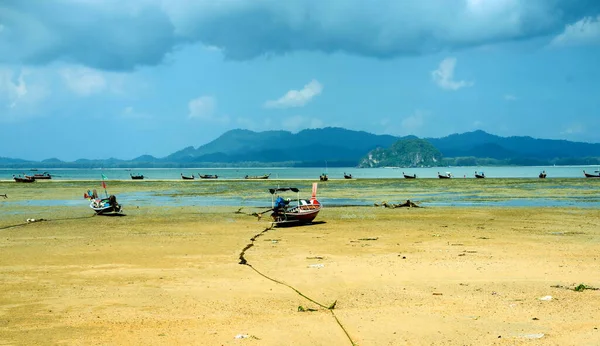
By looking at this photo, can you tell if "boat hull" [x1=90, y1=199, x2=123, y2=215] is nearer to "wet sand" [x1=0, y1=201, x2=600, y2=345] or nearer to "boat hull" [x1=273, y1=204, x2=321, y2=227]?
"wet sand" [x1=0, y1=201, x2=600, y2=345]

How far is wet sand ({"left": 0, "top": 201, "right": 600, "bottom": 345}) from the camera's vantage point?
35.7 ft

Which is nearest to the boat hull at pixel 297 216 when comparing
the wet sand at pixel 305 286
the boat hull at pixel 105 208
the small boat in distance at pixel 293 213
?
the small boat in distance at pixel 293 213

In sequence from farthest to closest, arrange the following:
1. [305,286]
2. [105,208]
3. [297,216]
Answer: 1. [105,208]
2. [297,216]
3. [305,286]

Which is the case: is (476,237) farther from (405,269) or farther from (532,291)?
(532,291)

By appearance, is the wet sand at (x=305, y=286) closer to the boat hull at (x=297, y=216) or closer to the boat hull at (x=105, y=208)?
the boat hull at (x=297, y=216)

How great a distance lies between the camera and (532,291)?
13.9m

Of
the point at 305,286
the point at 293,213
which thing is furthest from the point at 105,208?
the point at 305,286

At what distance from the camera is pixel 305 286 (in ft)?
49.5

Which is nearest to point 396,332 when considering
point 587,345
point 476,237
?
point 587,345

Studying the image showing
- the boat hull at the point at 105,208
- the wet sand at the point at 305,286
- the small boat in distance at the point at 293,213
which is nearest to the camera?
the wet sand at the point at 305,286

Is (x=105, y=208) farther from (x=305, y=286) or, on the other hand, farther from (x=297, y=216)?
(x=305, y=286)

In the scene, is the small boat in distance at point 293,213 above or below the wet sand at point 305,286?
above

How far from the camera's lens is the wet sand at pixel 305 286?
10.9 m

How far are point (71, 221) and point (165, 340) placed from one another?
28322mm
